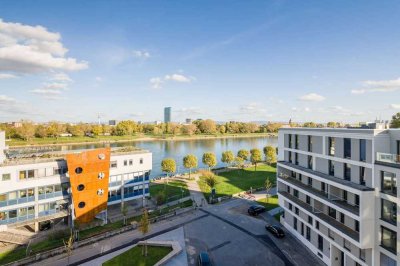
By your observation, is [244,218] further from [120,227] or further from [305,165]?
[120,227]

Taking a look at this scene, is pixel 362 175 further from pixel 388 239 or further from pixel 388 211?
pixel 388 239

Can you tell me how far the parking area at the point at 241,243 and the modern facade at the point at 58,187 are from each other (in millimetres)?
12333

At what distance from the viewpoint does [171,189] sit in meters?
51.2

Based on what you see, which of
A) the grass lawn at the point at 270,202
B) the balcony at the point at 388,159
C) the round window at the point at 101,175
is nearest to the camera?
the balcony at the point at 388,159

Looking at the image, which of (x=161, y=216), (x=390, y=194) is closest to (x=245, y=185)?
(x=161, y=216)

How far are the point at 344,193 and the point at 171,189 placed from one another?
33402mm

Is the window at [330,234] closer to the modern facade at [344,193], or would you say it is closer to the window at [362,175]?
the modern facade at [344,193]

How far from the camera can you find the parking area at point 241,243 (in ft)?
85.5

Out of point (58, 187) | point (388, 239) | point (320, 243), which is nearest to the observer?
point (388, 239)

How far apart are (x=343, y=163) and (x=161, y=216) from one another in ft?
76.9

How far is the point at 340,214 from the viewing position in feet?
78.4

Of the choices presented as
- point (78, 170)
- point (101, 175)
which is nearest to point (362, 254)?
point (101, 175)

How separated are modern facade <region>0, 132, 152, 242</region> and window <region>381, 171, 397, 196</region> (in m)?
30.1

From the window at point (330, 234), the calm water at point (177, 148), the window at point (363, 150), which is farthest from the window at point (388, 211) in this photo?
the calm water at point (177, 148)
